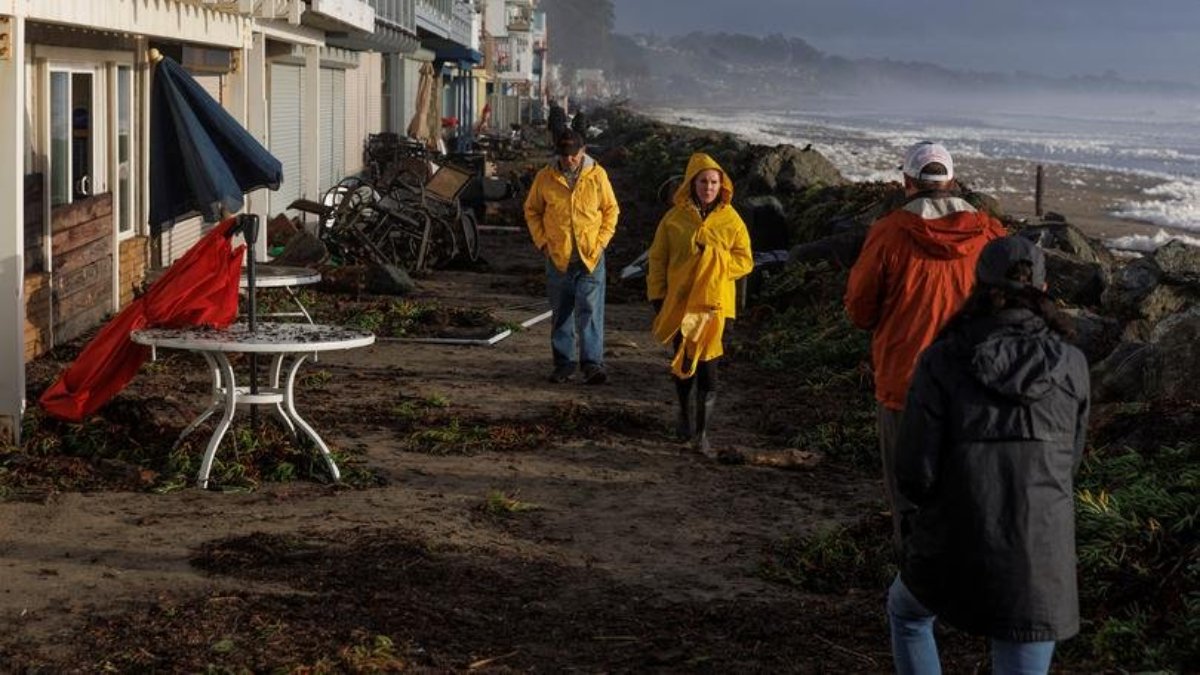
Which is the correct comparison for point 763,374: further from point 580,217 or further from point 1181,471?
point 1181,471

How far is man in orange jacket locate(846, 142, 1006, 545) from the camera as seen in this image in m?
6.50

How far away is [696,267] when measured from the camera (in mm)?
10000

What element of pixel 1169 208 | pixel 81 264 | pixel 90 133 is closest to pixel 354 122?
pixel 1169 208

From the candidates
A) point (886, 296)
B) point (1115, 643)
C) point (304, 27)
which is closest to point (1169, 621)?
point (1115, 643)

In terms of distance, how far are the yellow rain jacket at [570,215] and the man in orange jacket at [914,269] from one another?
215 inches

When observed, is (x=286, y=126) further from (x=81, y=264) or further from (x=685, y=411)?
(x=685, y=411)

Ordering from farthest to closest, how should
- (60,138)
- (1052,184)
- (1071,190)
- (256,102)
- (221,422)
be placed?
(1052,184) → (1071,190) → (256,102) → (60,138) → (221,422)

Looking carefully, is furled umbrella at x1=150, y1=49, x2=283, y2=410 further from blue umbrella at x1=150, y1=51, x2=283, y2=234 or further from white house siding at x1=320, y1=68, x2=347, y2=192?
white house siding at x1=320, y1=68, x2=347, y2=192

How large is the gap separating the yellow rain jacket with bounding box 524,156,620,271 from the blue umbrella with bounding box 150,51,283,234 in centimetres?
200

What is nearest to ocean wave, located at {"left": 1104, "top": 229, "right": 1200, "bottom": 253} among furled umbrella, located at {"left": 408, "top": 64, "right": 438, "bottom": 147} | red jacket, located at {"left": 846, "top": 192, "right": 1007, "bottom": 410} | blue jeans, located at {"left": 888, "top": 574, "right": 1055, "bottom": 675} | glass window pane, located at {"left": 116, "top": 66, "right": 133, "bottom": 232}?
furled umbrella, located at {"left": 408, "top": 64, "right": 438, "bottom": 147}

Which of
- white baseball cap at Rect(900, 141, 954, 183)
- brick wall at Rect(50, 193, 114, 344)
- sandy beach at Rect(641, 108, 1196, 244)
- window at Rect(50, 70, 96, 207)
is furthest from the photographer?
sandy beach at Rect(641, 108, 1196, 244)

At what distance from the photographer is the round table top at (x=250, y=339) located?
8.21 meters

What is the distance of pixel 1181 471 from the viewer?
7.66m

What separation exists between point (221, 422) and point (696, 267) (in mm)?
2888
